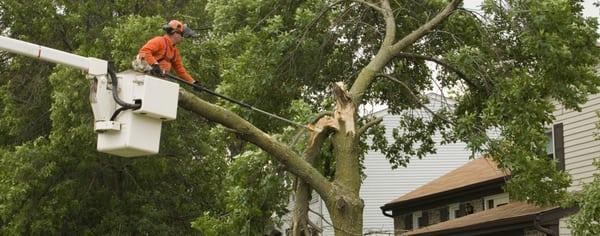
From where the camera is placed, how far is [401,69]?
55.7 ft

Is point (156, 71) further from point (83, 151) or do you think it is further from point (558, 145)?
point (83, 151)

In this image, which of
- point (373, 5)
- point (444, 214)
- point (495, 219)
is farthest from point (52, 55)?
point (444, 214)

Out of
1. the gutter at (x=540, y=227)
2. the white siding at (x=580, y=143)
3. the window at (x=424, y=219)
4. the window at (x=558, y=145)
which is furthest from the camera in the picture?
the window at (x=424, y=219)

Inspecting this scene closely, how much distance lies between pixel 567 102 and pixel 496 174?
1050cm

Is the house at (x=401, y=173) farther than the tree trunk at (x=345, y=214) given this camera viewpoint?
Yes

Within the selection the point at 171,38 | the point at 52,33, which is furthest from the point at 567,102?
the point at 52,33

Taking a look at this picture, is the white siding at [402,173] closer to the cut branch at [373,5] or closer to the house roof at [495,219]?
the house roof at [495,219]

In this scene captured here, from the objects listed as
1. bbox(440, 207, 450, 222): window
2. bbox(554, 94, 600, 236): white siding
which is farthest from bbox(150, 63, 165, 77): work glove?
bbox(440, 207, 450, 222): window

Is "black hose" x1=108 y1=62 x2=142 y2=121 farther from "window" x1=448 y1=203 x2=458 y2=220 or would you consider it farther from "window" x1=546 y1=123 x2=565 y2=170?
"window" x1=448 y1=203 x2=458 y2=220

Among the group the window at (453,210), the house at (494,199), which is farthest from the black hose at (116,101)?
the window at (453,210)

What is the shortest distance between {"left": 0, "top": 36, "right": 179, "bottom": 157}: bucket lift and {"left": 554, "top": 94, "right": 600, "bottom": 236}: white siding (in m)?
13.8

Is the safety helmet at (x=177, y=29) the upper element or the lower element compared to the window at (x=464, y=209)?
lower

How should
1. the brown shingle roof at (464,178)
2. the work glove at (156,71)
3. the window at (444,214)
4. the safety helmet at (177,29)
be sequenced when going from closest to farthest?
the work glove at (156,71)
the safety helmet at (177,29)
the brown shingle roof at (464,178)
the window at (444,214)

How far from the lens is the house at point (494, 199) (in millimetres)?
A: 19453
